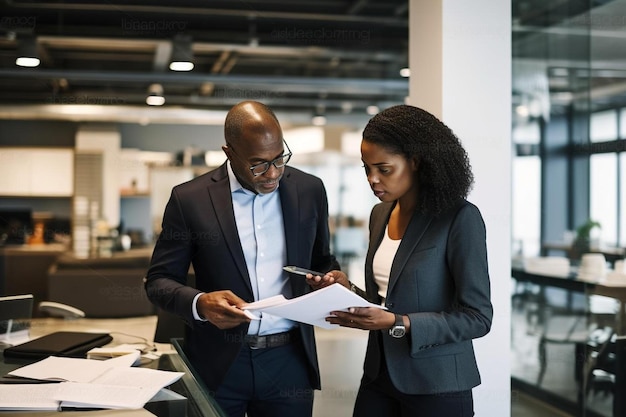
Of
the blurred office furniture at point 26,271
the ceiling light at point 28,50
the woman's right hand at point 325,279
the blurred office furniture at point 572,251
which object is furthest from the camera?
the blurred office furniture at point 26,271

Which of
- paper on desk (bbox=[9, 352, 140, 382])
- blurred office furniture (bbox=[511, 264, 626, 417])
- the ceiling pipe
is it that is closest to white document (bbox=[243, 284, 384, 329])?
paper on desk (bbox=[9, 352, 140, 382])

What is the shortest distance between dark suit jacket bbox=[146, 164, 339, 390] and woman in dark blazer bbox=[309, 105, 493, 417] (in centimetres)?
28

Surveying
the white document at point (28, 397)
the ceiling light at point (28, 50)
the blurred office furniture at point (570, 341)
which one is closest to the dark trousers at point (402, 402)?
the white document at point (28, 397)

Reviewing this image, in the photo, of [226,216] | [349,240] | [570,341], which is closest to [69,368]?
[226,216]

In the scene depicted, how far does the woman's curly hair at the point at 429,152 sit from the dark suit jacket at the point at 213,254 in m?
0.46

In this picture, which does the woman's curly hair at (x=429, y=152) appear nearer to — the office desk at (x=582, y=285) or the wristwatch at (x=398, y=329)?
the wristwatch at (x=398, y=329)

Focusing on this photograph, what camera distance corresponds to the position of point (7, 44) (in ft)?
34.5

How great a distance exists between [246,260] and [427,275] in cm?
65

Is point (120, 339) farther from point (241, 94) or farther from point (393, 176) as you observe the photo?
point (241, 94)

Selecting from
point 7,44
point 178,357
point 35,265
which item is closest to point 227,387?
point 178,357

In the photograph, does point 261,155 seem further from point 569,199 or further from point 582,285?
point 569,199

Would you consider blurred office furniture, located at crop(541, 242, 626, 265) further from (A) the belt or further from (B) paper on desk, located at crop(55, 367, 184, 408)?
(B) paper on desk, located at crop(55, 367, 184, 408)

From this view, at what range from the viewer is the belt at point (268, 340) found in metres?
2.50

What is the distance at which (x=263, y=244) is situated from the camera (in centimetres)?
257
